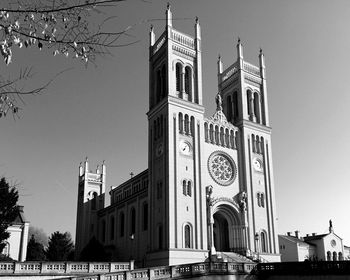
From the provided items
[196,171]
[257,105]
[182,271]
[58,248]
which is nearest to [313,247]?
[257,105]

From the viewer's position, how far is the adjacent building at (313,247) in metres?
68.6

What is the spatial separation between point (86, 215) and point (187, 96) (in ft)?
99.1

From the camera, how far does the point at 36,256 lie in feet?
230

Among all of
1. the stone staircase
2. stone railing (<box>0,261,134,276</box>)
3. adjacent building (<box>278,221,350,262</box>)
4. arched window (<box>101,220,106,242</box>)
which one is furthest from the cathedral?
adjacent building (<box>278,221,350,262</box>)

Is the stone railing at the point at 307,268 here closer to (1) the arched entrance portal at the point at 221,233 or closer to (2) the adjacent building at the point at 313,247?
(1) the arched entrance portal at the point at 221,233

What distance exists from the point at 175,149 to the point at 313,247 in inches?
1469

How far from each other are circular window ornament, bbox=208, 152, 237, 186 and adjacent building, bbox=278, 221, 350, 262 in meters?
23.7

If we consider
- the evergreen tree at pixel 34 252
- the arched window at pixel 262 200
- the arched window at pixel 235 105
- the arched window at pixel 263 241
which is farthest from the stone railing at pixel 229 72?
the evergreen tree at pixel 34 252

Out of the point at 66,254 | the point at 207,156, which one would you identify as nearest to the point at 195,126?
the point at 207,156

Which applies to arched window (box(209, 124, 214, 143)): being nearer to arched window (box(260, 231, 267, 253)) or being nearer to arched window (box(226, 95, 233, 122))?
arched window (box(226, 95, 233, 122))

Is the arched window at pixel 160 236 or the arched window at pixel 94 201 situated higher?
the arched window at pixel 94 201

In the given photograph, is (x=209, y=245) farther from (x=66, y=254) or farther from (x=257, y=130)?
(x=66, y=254)

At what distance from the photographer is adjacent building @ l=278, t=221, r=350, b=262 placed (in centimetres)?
6862

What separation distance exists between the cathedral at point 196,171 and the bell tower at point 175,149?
0.35 ft
